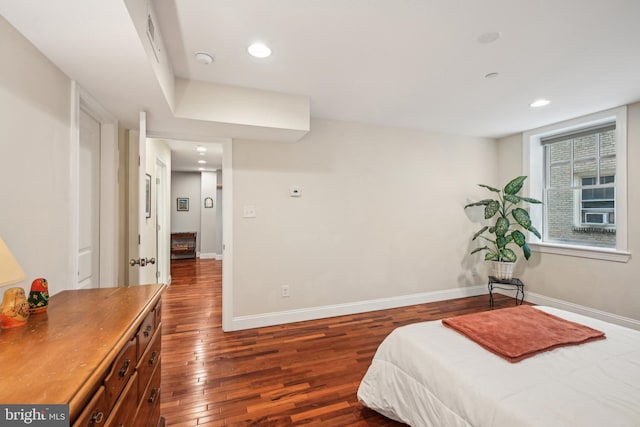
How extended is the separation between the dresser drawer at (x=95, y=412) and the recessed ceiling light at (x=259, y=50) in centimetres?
201

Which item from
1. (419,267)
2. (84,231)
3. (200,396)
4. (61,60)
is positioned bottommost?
(200,396)

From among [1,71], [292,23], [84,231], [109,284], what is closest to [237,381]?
[109,284]

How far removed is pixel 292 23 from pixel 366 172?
7.15ft

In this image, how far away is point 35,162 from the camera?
1406 mm

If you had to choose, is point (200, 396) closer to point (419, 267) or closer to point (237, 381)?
point (237, 381)

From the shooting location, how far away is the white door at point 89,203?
6.76 ft

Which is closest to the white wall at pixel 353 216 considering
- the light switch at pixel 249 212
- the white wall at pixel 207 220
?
the light switch at pixel 249 212

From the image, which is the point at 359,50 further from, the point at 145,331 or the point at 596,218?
the point at 596,218

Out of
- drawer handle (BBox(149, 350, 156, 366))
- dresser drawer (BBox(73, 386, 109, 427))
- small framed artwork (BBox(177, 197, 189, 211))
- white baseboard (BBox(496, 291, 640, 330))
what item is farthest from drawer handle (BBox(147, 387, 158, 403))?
small framed artwork (BBox(177, 197, 189, 211))

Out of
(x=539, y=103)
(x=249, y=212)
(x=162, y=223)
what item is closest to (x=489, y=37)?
(x=539, y=103)

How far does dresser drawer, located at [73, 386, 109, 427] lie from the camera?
2.44ft

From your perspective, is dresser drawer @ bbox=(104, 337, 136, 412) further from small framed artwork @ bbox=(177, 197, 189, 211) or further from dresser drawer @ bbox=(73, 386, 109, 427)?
small framed artwork @ bbox=(177, 197, 189, 211)

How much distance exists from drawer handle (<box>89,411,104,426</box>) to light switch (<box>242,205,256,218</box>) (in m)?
2.38

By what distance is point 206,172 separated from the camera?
7.85 metres
